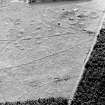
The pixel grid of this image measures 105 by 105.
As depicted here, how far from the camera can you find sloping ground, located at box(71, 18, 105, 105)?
17.3 feet

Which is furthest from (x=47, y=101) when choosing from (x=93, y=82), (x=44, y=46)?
(x=44, y=46)

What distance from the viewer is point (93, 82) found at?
224 inches

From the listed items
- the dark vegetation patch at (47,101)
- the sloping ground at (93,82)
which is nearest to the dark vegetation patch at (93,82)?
the sloping ground at (93,82)

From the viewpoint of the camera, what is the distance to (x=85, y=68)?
6.19 metres

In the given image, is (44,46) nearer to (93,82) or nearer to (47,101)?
(93,82)

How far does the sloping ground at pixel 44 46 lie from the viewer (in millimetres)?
5914

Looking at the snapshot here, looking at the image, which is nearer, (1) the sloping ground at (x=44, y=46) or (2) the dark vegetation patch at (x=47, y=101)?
(2) the dark vegetation patch at (x=47, y=101)

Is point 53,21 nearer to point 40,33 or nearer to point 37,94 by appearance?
point 40,33

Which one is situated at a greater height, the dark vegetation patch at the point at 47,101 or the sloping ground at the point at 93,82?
the sloping ground at the point at 93,82

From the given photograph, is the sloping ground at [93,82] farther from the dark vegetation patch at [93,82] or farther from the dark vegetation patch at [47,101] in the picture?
the dark vegetation patch at [47,101]

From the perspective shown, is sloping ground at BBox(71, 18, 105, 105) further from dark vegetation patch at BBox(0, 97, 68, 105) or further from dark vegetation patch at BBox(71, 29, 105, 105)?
dark vegetation patch at BBox(0, 97, 68, 105)

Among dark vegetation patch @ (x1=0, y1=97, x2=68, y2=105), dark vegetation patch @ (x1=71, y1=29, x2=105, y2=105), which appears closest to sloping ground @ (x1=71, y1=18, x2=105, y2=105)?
dark vegetation patch @ (x1=71, y1=29, x2=105, y2=105)

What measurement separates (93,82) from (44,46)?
1.98m

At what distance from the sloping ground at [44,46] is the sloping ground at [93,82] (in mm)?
171
